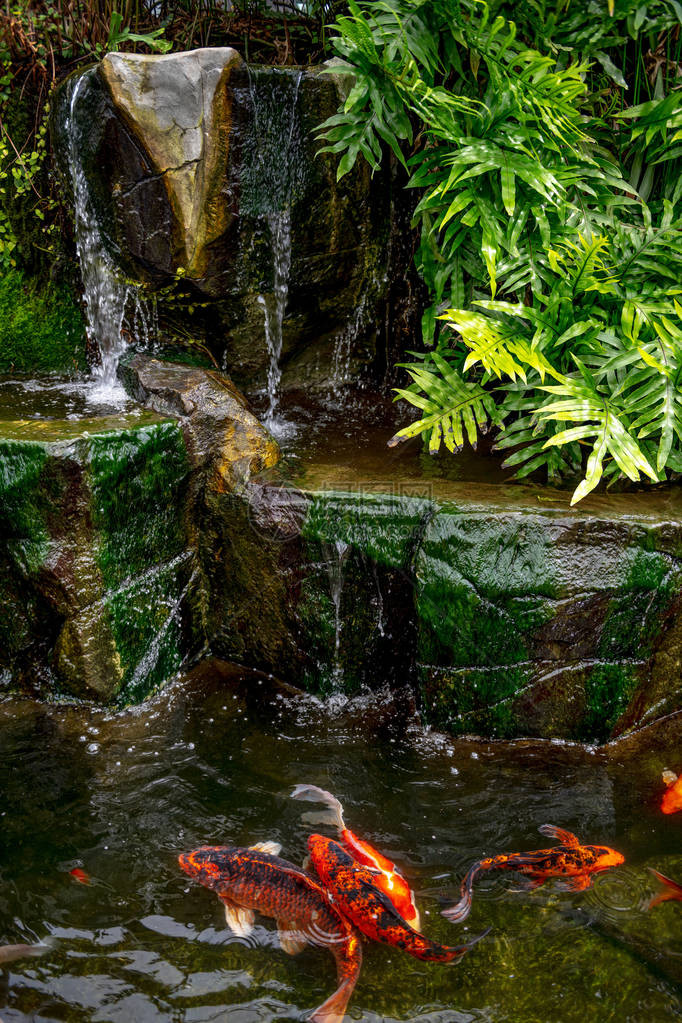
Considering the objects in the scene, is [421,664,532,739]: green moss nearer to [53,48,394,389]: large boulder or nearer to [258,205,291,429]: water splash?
[258,205,291,429]: water splash

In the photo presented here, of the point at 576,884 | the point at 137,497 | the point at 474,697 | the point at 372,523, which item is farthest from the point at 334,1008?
the point at 137,497

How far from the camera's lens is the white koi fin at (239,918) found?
122 inches

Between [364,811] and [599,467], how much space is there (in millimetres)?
1942

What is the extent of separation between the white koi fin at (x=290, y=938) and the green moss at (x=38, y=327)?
428cm

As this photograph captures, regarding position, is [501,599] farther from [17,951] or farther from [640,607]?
[17,951]

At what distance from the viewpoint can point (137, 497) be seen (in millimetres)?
4398

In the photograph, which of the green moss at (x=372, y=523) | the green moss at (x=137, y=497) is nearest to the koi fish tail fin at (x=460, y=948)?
the green moss at (x=372, y=523)

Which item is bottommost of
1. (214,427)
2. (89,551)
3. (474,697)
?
(474,697)

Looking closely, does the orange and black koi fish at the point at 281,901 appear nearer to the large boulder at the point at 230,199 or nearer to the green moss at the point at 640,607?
the green moss at the point at 640,607

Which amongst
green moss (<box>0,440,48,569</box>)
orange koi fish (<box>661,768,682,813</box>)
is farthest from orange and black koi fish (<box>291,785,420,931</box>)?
green moss (<box>0,440,48,569</box>)

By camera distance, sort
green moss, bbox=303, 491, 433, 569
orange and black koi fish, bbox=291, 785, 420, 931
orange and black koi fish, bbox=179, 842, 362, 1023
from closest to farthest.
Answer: orange and black koi fish, bbox=179, 842, 362, 1023
orange and black koi fish, bbox=291, 785, 420, 931
green moss, bbox=303, 491, 433, 569

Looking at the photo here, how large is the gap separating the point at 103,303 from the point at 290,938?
418 centimetres

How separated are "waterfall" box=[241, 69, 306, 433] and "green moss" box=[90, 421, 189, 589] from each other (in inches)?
45.7

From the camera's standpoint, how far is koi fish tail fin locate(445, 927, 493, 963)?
303 cm
